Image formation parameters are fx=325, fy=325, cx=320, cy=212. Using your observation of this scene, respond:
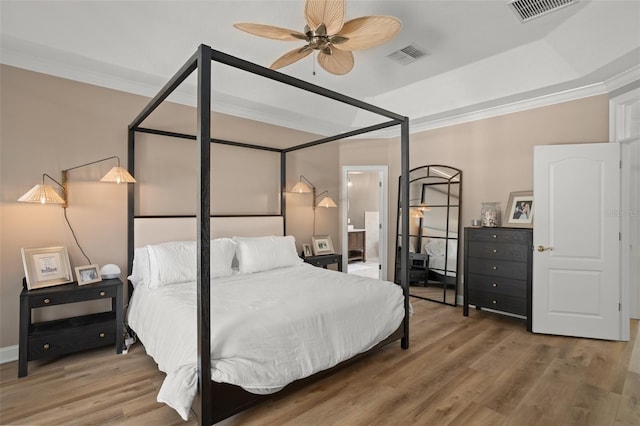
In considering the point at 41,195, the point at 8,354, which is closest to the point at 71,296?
the point at 8,354

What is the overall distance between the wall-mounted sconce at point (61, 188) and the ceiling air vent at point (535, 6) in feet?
12.1

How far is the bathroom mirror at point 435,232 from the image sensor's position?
15.8 feet

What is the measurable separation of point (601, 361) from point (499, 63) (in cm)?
314

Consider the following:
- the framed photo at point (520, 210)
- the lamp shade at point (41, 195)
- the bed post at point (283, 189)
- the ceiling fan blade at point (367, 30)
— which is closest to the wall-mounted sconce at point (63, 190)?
the lamp shade at point (41, 195)

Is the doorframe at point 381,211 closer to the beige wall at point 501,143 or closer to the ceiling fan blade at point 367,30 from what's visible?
the beige wall at point 501,143

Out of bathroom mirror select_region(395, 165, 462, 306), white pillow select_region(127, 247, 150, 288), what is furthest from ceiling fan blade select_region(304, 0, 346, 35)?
bathroom mirror select_region(395, 165, 462, 306)

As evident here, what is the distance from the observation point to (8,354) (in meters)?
2.85

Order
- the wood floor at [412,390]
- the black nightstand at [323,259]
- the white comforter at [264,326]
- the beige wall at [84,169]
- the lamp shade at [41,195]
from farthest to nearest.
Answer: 1. the black nightstand at [323,259]
2. the beige wall at [84,169]
3. the lamp shade at [41,195]
4. the wood floor at [412,390]
5. the white comforter at [264,326]

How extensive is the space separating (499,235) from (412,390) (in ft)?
7.77

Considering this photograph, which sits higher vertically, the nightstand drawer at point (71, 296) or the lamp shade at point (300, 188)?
the lamp shade at point (300, 188)

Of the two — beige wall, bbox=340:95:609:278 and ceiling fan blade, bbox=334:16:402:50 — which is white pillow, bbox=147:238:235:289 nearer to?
ceiling fan blade, bbox=334:16:402:50

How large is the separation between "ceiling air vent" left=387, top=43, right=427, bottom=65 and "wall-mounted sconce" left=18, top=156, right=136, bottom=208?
2.97 m

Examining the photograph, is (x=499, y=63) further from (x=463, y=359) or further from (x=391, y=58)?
(x=463, y=359)

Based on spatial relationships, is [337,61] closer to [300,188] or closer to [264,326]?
[264,326]
